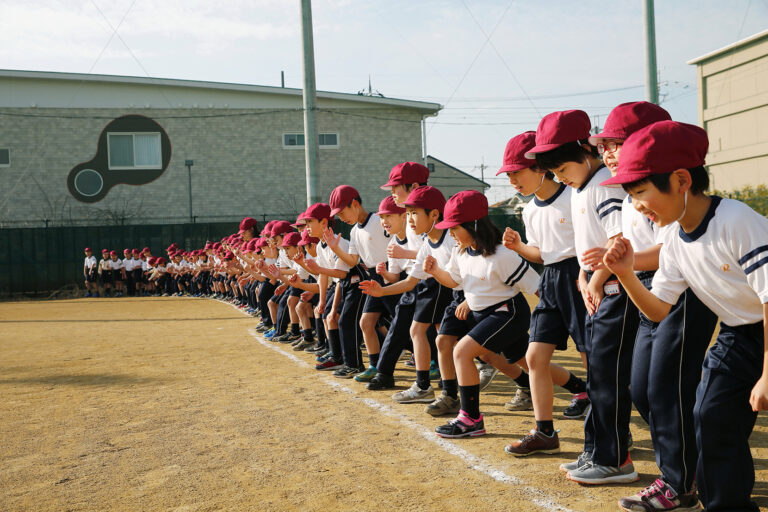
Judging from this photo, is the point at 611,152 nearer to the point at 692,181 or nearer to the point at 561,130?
the point at 561,130

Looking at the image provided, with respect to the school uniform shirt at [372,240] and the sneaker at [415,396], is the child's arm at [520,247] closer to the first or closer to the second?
the sneaker at [415,396]

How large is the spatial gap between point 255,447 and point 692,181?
3.53 metres

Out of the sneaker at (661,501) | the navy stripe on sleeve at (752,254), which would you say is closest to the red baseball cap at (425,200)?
the sneaker at (661,501)

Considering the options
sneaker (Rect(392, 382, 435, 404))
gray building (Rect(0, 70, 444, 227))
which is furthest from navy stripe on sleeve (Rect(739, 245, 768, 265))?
gray building (Rect(0, 70, 444, 227))

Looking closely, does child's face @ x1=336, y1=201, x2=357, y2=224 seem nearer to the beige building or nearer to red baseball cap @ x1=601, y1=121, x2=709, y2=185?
red baseball cap @ x1=601, y1=121, x2=709, y2=185

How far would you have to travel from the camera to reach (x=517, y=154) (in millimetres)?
4957

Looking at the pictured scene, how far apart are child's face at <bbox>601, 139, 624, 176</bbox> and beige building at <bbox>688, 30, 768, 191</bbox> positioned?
29310mm

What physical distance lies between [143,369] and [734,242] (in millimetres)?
7861

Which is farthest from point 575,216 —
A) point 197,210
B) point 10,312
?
point 197,210

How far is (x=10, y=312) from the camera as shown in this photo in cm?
2122

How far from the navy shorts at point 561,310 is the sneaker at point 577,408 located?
1.20 metres

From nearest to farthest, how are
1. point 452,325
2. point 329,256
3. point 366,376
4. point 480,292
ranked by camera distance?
point 480,292, point 452,325, point 366,376, point 329,256

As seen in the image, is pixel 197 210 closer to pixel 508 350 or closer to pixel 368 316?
pixel 368 316

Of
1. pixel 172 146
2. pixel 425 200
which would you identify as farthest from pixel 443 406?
pixel 172 146
